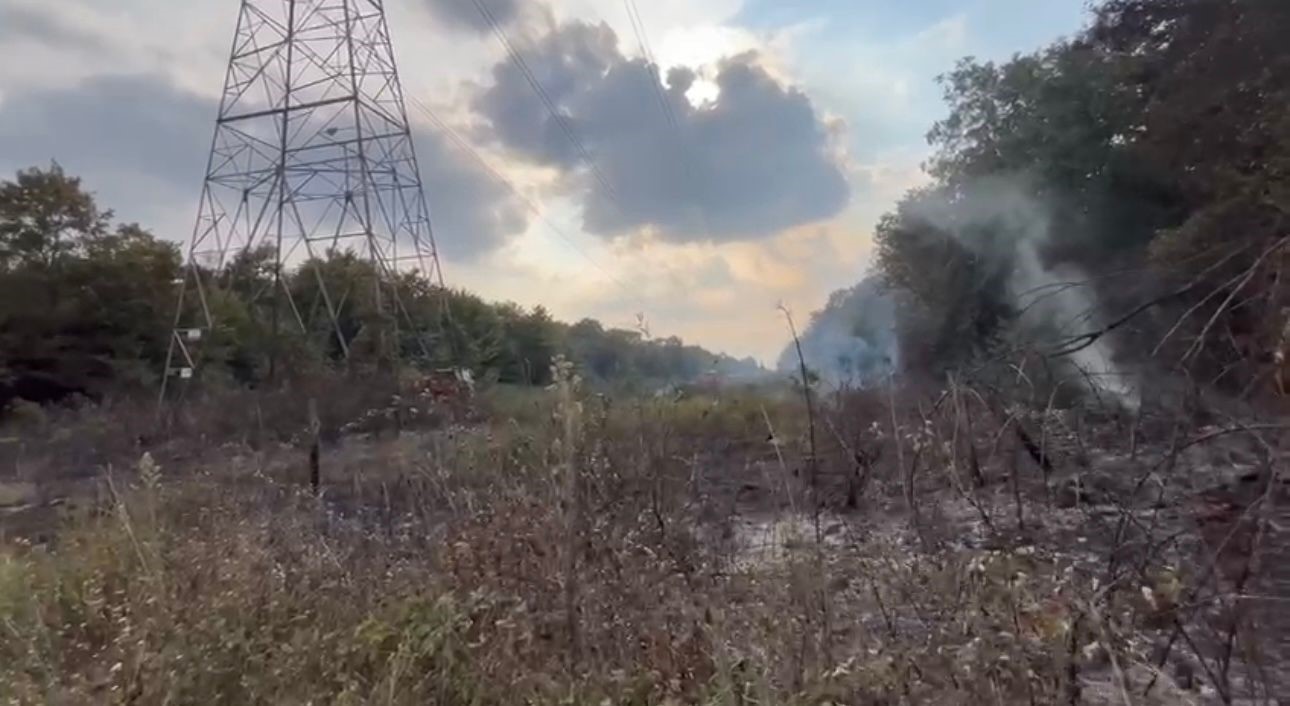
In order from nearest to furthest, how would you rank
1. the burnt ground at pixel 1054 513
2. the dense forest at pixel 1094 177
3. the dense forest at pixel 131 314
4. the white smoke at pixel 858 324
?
the burnt ground at pixel 1054 513 < the dense forest at pixel 1094 177 < the dense forest at pixel 131 314 < the white smoke at pixel 858 324

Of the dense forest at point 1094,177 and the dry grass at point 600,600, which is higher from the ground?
the dense forest at point 1094,177

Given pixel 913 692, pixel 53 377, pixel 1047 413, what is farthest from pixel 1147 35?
pixel 53 377

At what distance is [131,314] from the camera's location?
2233 cm

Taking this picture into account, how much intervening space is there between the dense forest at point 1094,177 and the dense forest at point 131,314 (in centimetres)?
710

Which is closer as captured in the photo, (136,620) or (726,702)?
(726,702)

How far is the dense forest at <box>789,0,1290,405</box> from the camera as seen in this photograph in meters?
13.1

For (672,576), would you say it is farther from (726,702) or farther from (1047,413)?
(1047,413)

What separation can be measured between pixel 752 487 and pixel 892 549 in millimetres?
3290

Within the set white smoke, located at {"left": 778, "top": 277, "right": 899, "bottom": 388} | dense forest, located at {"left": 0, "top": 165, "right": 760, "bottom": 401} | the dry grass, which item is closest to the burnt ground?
the dry grass

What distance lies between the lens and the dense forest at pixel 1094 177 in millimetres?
13109

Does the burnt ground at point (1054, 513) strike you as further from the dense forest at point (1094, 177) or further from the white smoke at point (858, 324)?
the white smoke at point (858, 324)

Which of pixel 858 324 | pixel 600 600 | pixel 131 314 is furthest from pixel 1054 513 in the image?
pixel 858 324

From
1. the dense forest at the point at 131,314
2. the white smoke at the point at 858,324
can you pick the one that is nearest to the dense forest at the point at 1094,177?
the white smoke at the point at 858,324

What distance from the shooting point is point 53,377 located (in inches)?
820
